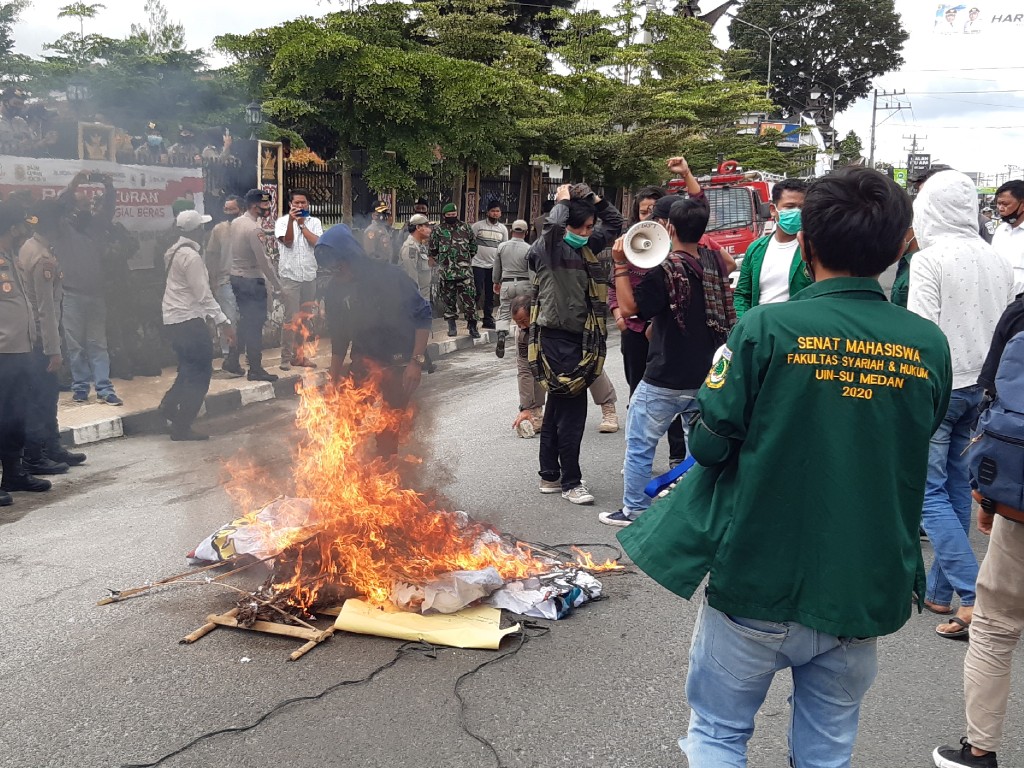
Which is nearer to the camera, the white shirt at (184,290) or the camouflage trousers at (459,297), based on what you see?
the white shirt at (184,290)

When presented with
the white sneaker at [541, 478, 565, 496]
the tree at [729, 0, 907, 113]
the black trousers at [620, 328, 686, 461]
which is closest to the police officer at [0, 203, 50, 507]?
the white sneaker at [541, 478, 565, 496]

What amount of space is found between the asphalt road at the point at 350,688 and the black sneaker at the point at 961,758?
0.37 feet

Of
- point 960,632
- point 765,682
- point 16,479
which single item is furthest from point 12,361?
point 960,632

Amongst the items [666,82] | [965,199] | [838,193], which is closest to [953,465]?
[965,199]

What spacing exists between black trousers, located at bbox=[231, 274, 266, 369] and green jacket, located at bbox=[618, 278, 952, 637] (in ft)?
29.1

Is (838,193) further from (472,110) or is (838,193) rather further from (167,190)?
(472,110)

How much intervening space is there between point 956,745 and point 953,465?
63.5 inches

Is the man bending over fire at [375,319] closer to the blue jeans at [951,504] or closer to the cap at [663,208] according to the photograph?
the cap at [663,208]

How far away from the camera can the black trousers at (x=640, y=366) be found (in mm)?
7051

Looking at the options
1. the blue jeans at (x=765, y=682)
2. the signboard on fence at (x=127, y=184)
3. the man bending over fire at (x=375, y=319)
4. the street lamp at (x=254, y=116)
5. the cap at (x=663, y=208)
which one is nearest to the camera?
the blue jeans at (x=765, y=682)

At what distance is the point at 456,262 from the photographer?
45.7 feet

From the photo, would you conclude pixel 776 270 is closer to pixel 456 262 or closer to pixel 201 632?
pixel 201 632

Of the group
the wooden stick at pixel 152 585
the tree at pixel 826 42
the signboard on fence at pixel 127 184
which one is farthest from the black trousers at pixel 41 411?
the tree at pixel 826 42

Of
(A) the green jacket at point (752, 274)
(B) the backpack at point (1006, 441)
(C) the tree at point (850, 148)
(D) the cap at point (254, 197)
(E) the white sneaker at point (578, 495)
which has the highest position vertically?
(C) the tree at point (850, 148)
